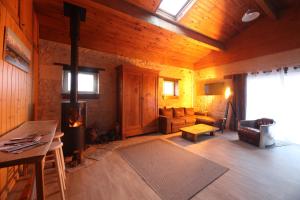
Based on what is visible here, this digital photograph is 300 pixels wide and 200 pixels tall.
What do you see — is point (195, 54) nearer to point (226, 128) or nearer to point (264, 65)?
point (264, 65)

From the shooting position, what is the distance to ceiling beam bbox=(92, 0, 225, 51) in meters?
2.82

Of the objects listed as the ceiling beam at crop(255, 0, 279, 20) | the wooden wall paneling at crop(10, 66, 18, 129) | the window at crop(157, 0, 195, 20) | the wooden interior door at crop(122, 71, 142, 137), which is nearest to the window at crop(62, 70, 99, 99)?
the wooden interior door at crop(122, 71, 142, 137)

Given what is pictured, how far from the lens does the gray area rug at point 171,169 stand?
1805 millimetres

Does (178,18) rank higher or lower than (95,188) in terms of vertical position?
higher

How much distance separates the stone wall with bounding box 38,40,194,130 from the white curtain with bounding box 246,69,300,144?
9.36 ft

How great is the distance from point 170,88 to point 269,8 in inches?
149

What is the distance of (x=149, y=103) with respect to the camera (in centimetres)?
440

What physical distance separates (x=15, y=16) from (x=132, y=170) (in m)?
2.83

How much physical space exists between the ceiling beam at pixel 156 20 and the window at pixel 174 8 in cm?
16

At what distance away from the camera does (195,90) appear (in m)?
6.36

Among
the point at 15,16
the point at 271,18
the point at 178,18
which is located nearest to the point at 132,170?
the point at 15,16

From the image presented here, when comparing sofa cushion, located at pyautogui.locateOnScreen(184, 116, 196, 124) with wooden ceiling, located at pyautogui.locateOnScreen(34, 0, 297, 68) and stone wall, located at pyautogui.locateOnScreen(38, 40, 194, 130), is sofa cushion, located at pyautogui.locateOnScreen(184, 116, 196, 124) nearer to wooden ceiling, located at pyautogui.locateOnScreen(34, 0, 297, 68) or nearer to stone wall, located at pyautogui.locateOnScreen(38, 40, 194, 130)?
stone wall, located at pyautogui.locateOnScreen(38, 40, 194, 130)

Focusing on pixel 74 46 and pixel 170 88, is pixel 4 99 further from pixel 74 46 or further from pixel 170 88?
pixel 170 88

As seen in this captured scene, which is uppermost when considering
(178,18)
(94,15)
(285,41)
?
(178,18)
